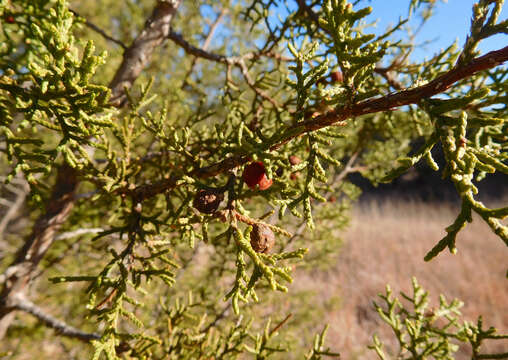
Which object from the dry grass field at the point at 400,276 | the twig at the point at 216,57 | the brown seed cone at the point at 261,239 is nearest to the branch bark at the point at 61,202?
the twig at the point at 216,57

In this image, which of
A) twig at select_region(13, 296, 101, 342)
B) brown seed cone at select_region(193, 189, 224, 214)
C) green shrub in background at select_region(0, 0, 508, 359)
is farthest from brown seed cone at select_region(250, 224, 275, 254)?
twig at select_region(13, 296, 101, 342)

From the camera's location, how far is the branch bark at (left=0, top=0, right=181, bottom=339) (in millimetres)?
2355

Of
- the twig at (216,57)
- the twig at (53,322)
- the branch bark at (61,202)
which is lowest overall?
the twig at (53,322)

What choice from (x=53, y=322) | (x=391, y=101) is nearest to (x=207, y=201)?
(x=391, y=101)

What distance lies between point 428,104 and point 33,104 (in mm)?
1939

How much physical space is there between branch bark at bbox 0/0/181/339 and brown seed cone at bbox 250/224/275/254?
5.67 feet

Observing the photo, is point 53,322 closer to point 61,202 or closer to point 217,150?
point 61,202

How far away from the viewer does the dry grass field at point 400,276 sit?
12.3 m

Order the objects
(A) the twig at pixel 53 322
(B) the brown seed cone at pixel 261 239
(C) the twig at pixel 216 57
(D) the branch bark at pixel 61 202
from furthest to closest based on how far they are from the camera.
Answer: (C) the twig at pixel 216 57
(D) the branch bark at pixel 61 202
(A) the twig at pixel 53 322
(B) the brown seed cone at pixel 261 239

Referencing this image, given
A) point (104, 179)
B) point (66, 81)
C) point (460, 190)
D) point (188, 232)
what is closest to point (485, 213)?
point (460, 190)

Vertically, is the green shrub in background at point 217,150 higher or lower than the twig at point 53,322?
higher

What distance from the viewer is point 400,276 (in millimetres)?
16047

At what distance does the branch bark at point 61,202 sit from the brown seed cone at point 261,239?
1.73m

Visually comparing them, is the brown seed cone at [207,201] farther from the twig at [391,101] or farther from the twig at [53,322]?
the twig at [53,322]
